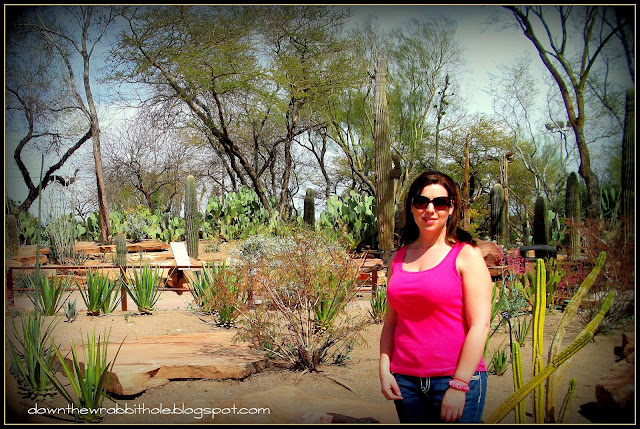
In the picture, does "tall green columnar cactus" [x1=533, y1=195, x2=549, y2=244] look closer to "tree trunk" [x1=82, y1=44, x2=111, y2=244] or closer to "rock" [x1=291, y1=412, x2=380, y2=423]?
"rock" [x1=291, y1=412, x2=380, y2=423]

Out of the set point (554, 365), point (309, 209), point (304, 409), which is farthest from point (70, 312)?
point (309, 209)

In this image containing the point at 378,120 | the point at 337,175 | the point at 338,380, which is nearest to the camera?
the point at 338,380

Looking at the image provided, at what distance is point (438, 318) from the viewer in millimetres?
1704

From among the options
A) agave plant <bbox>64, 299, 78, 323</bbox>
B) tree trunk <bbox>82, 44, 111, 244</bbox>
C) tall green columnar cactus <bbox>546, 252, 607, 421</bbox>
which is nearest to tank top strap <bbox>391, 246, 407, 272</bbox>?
tall green columnar cactus <bbox>546, 252, 607, 421</bbox>

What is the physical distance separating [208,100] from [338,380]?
12.6m

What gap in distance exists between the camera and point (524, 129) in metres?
15.8

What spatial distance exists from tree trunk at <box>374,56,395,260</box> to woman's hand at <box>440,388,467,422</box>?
19.0ft

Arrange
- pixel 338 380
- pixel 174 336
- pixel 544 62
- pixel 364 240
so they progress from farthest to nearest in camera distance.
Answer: pixel 364 240 < pixel 544 62 < pixel 174 336 < pixel 338 380

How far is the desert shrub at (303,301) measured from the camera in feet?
13.1

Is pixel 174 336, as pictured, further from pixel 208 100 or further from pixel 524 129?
pixel 524 129

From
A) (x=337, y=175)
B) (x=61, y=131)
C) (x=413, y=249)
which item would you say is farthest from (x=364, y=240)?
(x=337, y=175)

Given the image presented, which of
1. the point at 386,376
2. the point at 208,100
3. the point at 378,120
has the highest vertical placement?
the point at 208,100

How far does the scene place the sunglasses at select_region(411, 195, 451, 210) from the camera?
71.5 inches

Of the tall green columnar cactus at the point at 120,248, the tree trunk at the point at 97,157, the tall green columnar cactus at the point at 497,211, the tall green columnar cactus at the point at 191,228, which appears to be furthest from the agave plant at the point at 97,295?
the tall green columnar cactus at the point at 497,211
